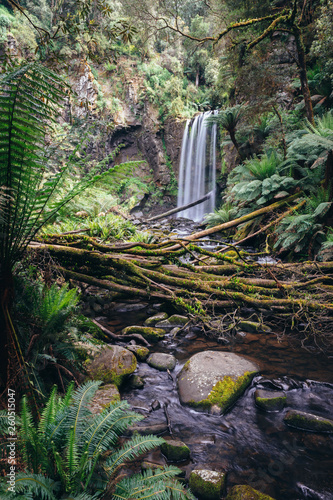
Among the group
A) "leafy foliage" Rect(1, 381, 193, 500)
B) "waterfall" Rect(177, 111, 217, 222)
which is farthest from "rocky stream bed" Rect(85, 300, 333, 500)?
"waterfall" Rect(177, 111, 217, 222)

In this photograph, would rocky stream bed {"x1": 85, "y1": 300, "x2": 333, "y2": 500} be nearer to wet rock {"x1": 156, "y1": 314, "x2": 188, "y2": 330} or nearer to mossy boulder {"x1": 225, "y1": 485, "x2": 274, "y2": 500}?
mossy boulder {"x1": 225, "y1": 485, "x2": 274, "y2": 500}

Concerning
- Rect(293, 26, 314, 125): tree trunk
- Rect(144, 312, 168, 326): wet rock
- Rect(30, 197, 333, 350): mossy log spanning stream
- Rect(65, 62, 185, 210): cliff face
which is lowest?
Rect(144, 312, 168, 326): wet rock

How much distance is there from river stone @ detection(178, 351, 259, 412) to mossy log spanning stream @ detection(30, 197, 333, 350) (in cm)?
52

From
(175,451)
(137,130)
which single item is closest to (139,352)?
(175,451)

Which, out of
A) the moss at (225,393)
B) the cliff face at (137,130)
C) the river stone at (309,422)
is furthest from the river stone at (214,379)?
the cliff face at (137,130)

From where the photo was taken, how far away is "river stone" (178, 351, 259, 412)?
8.25 ft

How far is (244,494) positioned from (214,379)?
→ 1.08 m

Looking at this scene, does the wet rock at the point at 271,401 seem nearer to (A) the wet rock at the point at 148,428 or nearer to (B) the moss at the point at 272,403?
(B) the moss at the point at 272,403

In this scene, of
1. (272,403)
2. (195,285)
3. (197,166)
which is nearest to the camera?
(272,403)

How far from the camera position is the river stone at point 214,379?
2.52 metres

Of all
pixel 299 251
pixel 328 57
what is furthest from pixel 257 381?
pixel 328 57

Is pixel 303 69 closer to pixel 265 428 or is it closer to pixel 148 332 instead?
pixel 148 332

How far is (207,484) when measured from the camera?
1.66 metres

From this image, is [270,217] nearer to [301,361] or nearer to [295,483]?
[301,361]
